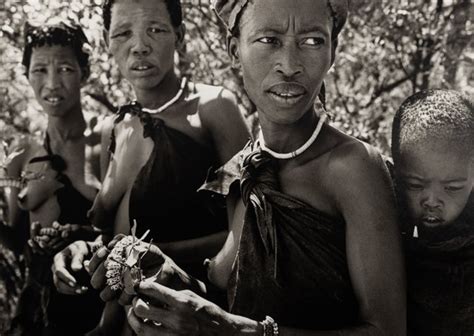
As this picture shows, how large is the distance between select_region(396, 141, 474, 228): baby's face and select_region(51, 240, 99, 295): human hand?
173 centimetres

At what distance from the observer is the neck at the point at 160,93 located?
3510 millimetres

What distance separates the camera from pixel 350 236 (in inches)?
91.3

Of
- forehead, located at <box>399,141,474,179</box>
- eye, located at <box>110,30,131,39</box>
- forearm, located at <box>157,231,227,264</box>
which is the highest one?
eye, located at <box>110,30,131,39</box>

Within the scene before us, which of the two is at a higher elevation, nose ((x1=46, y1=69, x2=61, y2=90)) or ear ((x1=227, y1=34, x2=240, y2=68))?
ear ((x1=227, y1=34, x2=240, y2=68))

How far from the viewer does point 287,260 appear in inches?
95.0

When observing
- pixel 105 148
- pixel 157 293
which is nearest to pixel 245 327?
pixel 157 293

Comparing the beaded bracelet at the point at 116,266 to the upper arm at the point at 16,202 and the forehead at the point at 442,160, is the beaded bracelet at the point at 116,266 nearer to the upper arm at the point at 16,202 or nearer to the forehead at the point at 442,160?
the forehead at the point at 442,160

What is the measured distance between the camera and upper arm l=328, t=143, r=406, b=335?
90.0 inches

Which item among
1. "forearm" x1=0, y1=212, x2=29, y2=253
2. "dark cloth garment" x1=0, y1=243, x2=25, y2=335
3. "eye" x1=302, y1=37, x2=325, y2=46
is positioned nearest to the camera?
"eye" x1=302, y1=37, x2=325, y2=46

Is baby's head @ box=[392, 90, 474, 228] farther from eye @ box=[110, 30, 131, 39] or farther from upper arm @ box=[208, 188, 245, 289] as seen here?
eye @ box=[110, 30, 131, 39]

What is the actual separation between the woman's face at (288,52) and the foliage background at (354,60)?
243cm

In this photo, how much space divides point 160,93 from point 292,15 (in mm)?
1236

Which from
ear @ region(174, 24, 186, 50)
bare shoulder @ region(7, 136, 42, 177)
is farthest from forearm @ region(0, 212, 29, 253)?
ear @ region(174, 24, 186, 50)

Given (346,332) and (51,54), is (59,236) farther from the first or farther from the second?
(346,332)
